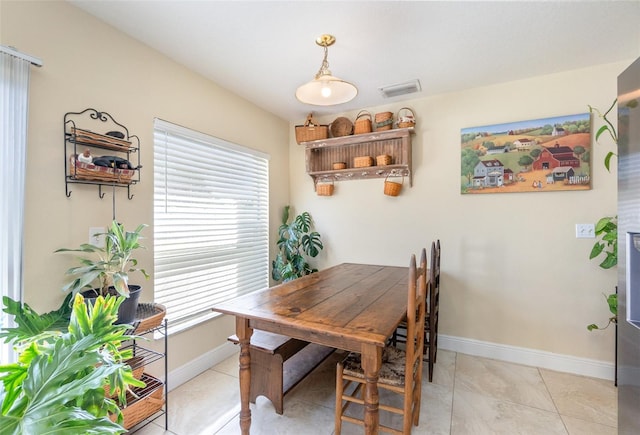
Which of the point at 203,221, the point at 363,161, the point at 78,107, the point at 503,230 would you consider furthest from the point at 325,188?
the point at 78,107

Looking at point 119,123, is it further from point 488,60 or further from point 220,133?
point 488,60

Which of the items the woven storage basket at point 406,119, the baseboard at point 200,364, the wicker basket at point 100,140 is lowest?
the baseboard at point 200,364

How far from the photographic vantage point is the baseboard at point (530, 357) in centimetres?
236

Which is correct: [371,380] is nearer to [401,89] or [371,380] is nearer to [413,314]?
[413,314]

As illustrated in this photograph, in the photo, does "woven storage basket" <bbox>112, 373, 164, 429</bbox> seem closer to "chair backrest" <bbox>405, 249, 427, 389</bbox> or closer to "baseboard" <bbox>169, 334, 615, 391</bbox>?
"baseboard" <bbox>169, 334, 615, 391</bbox>

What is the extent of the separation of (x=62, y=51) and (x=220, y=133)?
3.93 ft

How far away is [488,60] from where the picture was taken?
7.48ft

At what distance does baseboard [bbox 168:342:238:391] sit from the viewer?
2229 mm

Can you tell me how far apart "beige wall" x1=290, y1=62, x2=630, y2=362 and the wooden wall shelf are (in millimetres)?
122

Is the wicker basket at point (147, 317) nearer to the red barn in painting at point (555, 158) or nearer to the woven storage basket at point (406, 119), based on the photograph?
the woven storage basket at point (406, 119)

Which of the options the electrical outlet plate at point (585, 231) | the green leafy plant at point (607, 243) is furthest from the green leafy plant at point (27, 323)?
the electrical outlet plate at point (585, 231)

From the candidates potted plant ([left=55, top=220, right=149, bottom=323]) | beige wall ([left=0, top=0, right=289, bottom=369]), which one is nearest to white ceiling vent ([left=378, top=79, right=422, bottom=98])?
beige wall ([left=0, top=0, right=289, bottom=369])

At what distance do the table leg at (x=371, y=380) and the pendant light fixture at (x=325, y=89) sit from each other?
1.48m

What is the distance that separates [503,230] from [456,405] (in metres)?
1.57
